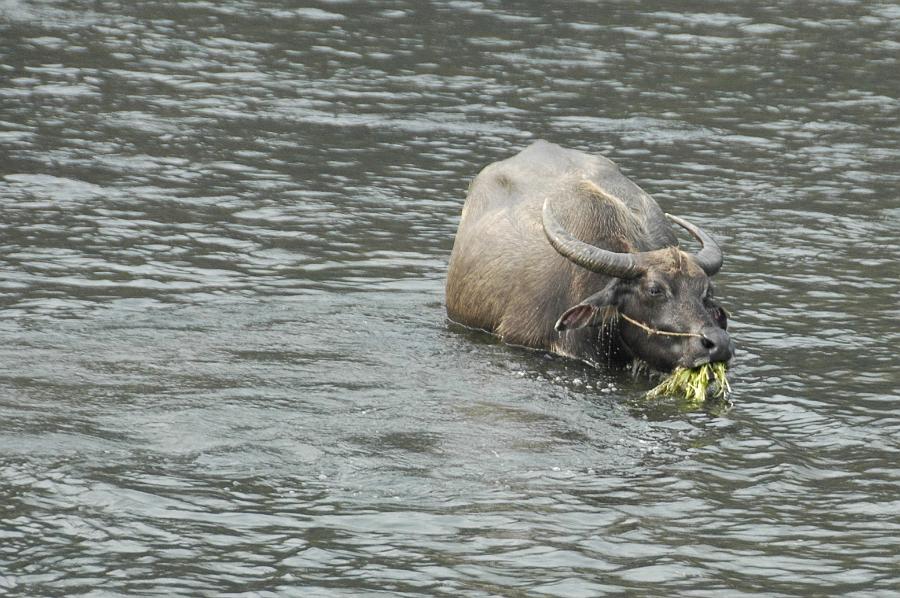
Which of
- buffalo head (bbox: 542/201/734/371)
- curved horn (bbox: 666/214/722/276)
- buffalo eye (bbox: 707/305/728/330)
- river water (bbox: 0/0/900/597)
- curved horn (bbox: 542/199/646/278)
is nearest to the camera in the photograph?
river water (bbox: 0/0/900/597)

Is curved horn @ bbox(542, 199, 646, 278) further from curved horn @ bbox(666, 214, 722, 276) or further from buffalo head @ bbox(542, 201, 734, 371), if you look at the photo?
curved horn @ bbox(666, 214, 722, 276)

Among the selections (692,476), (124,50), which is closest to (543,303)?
(692,476)

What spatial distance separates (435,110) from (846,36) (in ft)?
22.3

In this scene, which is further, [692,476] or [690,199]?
[690,199]

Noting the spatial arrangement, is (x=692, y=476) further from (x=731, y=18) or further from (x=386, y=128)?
(x=731, y=18)

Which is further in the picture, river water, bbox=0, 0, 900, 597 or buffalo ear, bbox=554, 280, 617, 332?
buffalo ear, bbox=554, 280, 617, 332

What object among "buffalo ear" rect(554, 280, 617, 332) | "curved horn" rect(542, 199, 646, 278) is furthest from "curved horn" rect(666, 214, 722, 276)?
"buffalo ear" rect(554, 280, 617, 332)

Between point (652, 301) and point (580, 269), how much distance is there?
76cm

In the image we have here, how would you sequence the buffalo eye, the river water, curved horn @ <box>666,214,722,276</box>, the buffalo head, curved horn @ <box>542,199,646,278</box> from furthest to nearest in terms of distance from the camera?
curved horn @ <box>666,214,722,276</box>
curved horn @ <box>542,199,646,278</box>
the buffalo eye
the buffalo head
the river water

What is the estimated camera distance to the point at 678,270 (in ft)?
34.5

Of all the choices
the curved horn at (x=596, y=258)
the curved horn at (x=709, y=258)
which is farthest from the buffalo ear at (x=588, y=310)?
the curved horn at (x=709, y=258)

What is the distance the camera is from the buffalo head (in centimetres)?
1038

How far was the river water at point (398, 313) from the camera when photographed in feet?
25.1

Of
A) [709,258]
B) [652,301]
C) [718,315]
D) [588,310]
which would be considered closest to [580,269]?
[588,310]
